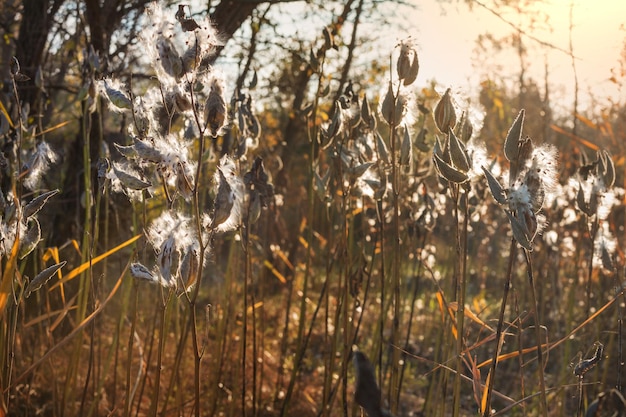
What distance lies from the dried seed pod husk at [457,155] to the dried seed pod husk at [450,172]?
2 cm

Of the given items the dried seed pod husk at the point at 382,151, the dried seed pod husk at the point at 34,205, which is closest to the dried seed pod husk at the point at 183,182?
the dried seed pod husk at the point at 34,205

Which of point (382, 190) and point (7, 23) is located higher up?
point (7, 23)

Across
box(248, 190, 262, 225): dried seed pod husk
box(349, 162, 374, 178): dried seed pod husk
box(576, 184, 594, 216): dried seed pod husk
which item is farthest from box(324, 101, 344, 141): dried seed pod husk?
box(576, 184, 594, 216): dried seed pod husk

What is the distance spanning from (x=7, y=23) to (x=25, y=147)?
168 cm

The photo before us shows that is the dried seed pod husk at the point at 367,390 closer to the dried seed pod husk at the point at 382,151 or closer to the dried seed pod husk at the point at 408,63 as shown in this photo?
the dried seed pod husk at the point at 408,63

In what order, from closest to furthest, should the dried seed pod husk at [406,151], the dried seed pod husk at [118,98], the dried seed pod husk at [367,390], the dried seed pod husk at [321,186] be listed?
the dried seed pod husk at [367,390] < the dried seed pod husk at [118,98] < the dried seed pod husk at [406,151] < the dried seed pod husk at [321,186]

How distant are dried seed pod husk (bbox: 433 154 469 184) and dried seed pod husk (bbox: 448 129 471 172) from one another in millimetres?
23

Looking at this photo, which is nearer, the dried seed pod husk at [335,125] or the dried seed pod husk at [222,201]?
the dried seed pod husk at [222,201]

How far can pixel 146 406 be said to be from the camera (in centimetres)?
246

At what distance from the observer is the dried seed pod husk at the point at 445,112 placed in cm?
128

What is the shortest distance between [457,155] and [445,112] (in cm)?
17

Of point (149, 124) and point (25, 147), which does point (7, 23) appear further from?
point (149, 124)

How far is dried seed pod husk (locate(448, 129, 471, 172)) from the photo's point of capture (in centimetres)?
113

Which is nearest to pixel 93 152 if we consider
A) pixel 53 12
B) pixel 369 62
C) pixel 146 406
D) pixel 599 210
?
pixel 53 12
